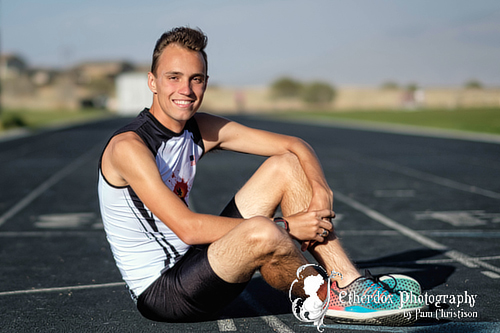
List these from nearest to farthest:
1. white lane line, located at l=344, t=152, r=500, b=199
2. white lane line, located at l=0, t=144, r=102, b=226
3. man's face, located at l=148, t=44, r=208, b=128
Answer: man's face, located at l=148, t=44, r=208, b=128, white lane line, located at l=0, t=144, r=102, b=226, white lane line, located at l=344, t=152, r=500, b=199

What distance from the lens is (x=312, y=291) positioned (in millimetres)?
3152

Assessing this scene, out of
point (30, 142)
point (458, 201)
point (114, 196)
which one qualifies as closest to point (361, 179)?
point (458, 201)

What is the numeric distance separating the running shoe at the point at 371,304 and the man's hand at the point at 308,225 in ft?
1.05

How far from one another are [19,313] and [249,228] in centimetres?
196

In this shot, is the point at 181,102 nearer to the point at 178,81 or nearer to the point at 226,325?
the point at 178,81

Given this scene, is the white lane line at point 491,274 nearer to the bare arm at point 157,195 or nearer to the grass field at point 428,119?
the bare arm at point 157,195

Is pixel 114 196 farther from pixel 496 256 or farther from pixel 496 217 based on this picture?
pixel 496 217

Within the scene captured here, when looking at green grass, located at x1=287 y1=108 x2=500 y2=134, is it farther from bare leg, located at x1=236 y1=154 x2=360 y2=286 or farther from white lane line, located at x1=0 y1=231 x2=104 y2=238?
bare leg, located at x1=236 y1=154 x2=360 y2=286

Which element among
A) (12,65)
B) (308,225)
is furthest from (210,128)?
(12,65)

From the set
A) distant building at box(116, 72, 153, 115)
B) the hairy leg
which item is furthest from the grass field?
the hairy leg

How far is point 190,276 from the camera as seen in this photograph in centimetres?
312

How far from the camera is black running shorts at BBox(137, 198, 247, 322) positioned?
310 centimetres

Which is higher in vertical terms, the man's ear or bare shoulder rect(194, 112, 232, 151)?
the man's ear

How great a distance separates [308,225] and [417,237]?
333 cm
